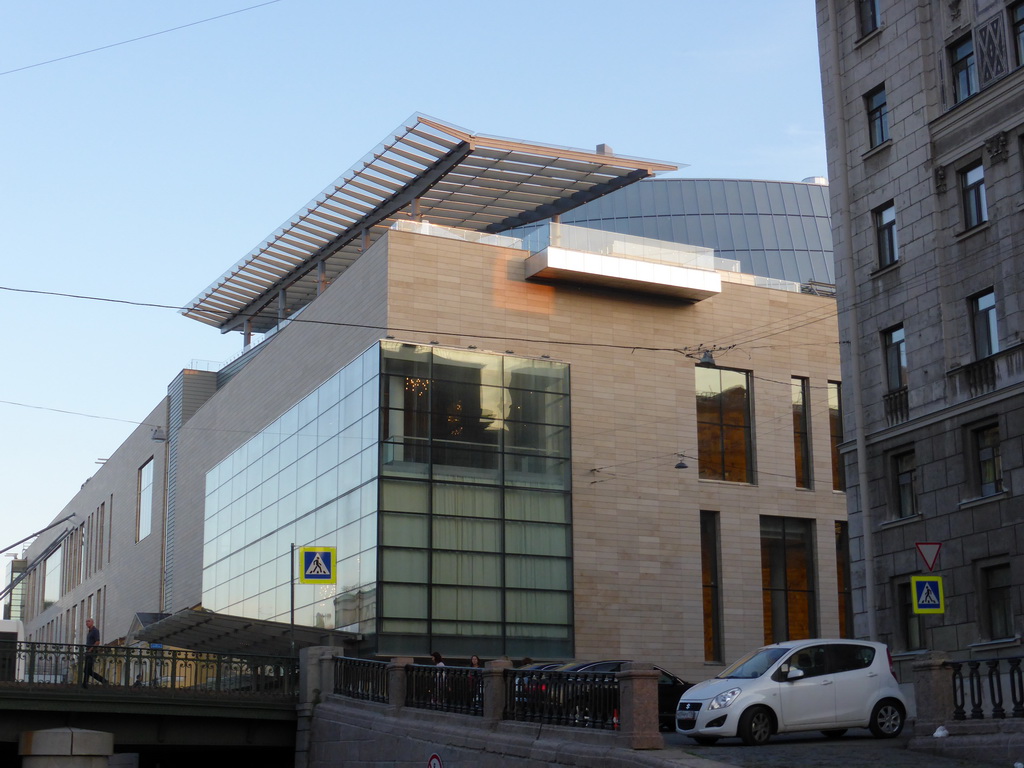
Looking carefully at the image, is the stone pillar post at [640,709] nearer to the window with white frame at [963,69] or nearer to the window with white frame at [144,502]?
the window with white frame at [963,69]

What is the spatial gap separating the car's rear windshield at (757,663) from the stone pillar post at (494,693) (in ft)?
12.7

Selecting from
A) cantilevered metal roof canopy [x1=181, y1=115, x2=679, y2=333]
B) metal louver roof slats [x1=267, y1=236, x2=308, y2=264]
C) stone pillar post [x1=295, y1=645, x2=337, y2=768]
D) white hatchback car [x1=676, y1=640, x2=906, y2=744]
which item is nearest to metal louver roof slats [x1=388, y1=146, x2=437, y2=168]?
cantilevered metal roof canopy [x1=181, y1=115, x2=679, y2=333]

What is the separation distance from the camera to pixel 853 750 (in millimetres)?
20328

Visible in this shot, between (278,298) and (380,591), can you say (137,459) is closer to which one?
(278,298)

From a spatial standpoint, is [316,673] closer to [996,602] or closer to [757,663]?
[757,663]

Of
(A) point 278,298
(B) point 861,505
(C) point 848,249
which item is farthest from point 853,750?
(A) point 278,298

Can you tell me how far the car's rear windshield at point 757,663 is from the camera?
22000 millimetres

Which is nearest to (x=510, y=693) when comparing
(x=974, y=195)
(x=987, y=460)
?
(x=987, y=460)

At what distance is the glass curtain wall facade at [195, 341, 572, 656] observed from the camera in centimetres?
4056

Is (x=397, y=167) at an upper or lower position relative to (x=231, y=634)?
upper

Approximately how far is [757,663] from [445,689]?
22.3 ft

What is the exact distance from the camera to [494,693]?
948 inches

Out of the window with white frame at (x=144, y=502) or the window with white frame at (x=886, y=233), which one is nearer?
the window with white frame at (x=886, y=233)

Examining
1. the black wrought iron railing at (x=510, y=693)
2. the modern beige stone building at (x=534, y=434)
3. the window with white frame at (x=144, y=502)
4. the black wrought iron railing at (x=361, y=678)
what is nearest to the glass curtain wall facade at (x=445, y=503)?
the modern beige stone building at (x=534, y=434)
